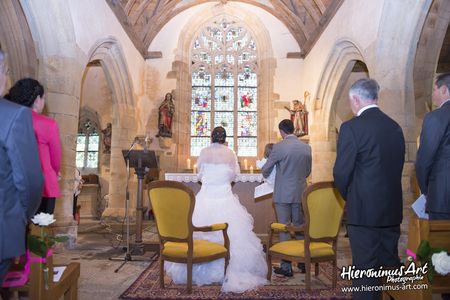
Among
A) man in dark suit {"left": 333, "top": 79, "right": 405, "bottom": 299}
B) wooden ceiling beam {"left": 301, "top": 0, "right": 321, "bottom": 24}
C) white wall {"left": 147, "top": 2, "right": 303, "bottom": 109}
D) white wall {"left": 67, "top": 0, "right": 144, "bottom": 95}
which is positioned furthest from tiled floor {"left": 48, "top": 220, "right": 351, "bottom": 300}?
wooden ceiling beam {"left": 301, "top": 0, "right": 321, "bottom": 24}

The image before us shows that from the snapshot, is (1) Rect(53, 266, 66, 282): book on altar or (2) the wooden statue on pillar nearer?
(1) Rect(53, 266, 66, 282): book on altar

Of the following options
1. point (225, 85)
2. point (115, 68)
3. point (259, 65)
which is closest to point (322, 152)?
point (259, 65)

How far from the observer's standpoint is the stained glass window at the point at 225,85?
11.4 m

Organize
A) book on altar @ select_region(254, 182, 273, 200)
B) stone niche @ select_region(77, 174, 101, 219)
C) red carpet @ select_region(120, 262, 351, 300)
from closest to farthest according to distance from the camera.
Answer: red carpet @ select_region(120, 262, 351, 300) < book on altar @ select_region(254, 182, 273, 200) < stone niche @ select_region(77, 174, 101, 219)

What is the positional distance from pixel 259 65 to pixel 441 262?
10.4 m

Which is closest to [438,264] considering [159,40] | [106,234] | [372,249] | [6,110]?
[372,249]

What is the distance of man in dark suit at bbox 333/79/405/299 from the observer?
2195 millimetres

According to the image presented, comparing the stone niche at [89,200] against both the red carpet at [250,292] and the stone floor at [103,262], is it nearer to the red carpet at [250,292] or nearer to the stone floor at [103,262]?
the stone floor at [103,262]

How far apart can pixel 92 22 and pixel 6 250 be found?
6.45m

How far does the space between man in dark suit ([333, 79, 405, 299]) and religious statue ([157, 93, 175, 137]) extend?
8417 mm

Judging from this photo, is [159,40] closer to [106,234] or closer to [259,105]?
[259,105]

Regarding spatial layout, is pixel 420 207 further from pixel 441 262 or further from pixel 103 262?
pixel 103 262

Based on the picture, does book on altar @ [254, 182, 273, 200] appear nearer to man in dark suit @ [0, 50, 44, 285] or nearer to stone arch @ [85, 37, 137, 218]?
man in dark suit @ [0, 50, 44, 285]

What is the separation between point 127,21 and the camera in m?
8.99
